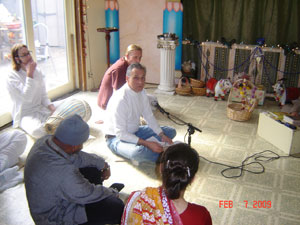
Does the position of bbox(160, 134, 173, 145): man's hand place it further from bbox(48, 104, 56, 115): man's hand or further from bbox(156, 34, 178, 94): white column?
bbox(156, 34, 178, 94): white column

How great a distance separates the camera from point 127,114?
2.94m

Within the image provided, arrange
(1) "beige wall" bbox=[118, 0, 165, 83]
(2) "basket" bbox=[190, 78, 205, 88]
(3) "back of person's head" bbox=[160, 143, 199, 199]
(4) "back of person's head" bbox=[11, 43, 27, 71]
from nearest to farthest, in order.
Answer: (3) "back of person's head" bbox=[160, 143, 199, 199] < (4) "back of person's head" bbox=[11, 43, 27, 71] < (2) "basket" bbox=[190, 78, 205, 88] < (1) "beige wall" bbox=[118, 0, 165, 83]

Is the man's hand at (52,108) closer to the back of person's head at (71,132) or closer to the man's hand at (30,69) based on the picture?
the man's hand at (30,69)

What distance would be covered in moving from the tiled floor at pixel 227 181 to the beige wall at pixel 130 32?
1.52 meters

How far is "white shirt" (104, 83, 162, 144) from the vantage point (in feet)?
9.39

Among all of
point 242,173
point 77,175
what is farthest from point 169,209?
point 242,173

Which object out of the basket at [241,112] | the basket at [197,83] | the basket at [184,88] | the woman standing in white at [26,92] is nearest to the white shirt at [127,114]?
the woman standing in white at [26,92]

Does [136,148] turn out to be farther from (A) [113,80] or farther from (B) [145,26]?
(B) [145,26]

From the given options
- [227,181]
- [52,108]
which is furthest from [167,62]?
[227,181]

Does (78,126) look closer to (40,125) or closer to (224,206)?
(224,206)

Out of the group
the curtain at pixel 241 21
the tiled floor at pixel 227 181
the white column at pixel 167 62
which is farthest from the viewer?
the white column at pixel 167 62

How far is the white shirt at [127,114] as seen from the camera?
2863 mm

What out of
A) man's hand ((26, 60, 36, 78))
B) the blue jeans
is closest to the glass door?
man's hand ((26, 60, 36, 78))

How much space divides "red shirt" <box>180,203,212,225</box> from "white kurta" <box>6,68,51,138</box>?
2334 mm
